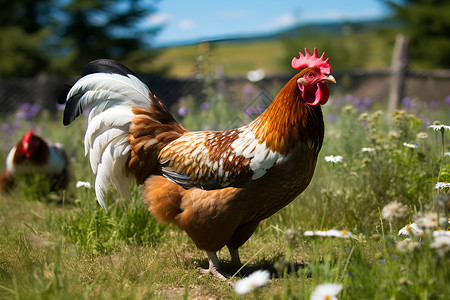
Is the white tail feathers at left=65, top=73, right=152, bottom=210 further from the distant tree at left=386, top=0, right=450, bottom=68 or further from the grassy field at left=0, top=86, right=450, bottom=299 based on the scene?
the distant tree at left=386, top=0, right=450, bottom=68

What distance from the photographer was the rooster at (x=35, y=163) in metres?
4.88

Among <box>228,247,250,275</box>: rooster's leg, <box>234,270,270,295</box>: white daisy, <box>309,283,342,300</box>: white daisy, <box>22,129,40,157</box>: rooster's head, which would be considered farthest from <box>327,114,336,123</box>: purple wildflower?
<box>234,270,270,295</box>: white daisy

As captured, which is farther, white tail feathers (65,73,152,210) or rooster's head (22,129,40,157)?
rooster's head (22,129,40,157)

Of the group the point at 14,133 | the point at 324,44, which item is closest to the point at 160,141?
the point at 14,133

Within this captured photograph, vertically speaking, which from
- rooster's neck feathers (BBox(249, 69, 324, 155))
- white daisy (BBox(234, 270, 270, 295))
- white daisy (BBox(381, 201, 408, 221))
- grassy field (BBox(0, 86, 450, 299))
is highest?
rooster's neck feathers (BBox(249, 69, 324, 155))

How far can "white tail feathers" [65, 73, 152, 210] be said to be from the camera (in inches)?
132

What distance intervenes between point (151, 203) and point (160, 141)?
54 centimetres

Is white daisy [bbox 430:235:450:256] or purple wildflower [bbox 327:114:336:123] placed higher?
white daisy [bbox 430:235:450:256]

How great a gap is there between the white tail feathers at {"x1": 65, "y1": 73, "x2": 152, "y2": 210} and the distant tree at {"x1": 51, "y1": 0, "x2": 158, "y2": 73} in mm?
13957

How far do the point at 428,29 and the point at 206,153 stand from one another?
717 inches

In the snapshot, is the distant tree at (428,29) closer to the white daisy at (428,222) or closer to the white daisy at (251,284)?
the white daisy at (428,222)

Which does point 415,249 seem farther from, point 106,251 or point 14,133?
point 14,133

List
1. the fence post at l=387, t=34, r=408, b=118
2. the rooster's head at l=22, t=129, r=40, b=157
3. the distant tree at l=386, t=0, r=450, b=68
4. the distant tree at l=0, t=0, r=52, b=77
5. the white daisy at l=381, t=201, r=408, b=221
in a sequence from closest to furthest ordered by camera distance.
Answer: the white daisy at l=381, t=201, r=408, b=221, the rooster's head at l=22, t=129, r=40, b=157, the fence post at l=387, t=34, r=408, b=118, the distant tree at l=0, t=0, r=52, b=77, the distant tree at l=386, t=0, r=450, b=68

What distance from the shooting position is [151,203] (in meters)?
3.28
